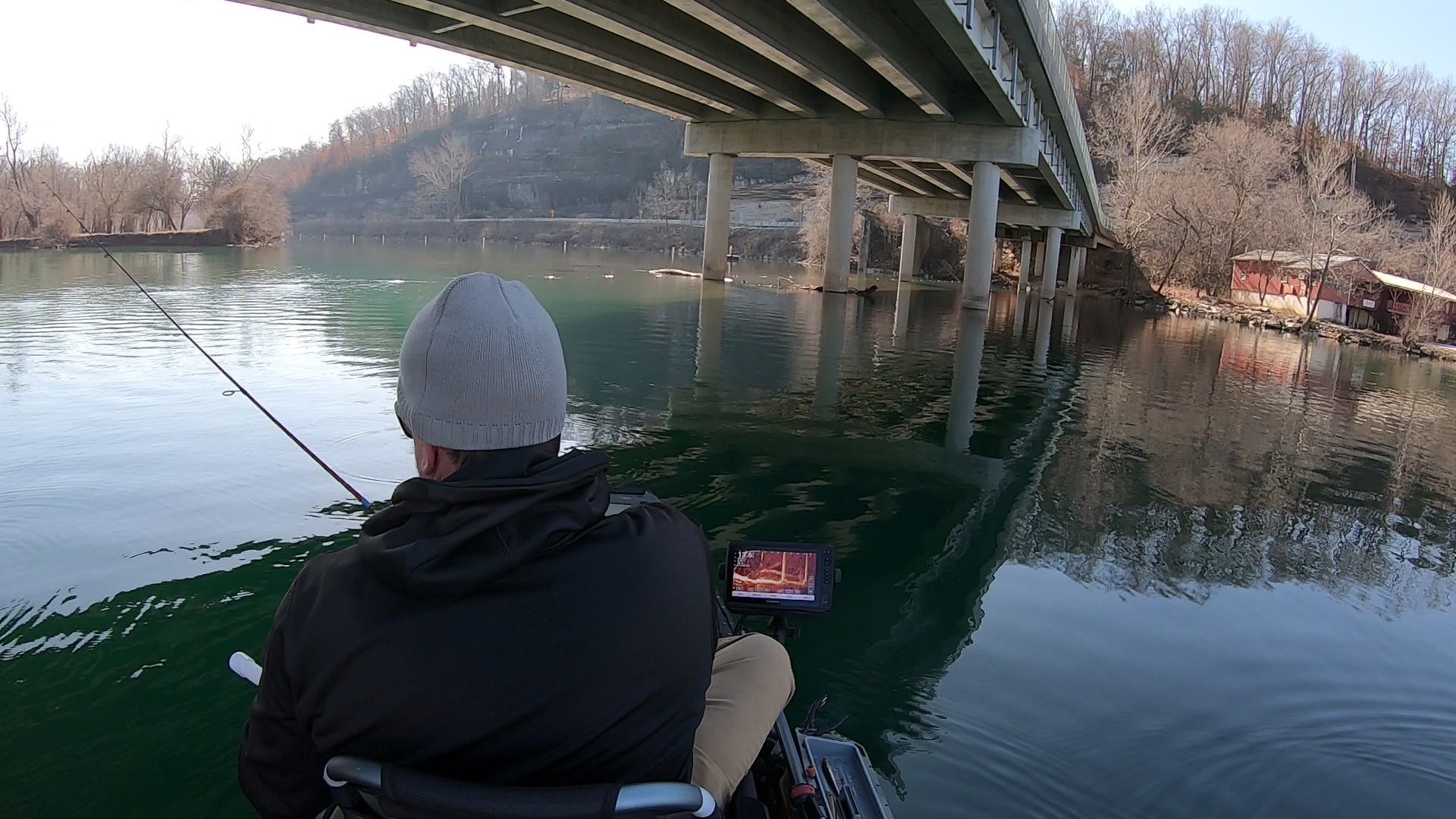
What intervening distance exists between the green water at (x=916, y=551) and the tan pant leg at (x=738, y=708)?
4.51 ft

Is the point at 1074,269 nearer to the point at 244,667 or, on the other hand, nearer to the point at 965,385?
the point at 965,385

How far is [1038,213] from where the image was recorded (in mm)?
50594

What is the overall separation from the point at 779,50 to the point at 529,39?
19.9 feet

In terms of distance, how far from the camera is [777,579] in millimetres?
3129

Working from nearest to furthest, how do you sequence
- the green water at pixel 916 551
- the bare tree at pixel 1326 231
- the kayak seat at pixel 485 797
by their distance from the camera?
1. the kayak seat at pixel 485 797
2. the green water at pixel 916 551
3. the bare tree at pixel 1326 231

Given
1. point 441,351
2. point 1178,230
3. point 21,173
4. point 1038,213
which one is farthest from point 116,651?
point 21,173

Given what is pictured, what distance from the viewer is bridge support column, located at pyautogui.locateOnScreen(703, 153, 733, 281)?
3762 cm

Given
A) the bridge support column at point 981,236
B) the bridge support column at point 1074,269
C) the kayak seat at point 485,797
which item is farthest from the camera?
the bridge support column at point 1074,269

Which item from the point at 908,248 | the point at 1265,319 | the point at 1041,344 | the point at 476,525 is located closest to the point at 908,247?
the point at 908,248

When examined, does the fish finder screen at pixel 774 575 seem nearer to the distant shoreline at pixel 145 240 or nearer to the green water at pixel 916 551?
the green water at pixel 916 551

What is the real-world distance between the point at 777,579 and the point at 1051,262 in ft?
173

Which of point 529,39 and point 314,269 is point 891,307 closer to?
point 529,39

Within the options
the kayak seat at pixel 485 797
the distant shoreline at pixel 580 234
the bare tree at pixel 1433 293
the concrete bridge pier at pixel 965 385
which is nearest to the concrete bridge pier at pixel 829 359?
the concrete bridge pier at pixel 965 385

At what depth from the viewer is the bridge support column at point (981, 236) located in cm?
3231
